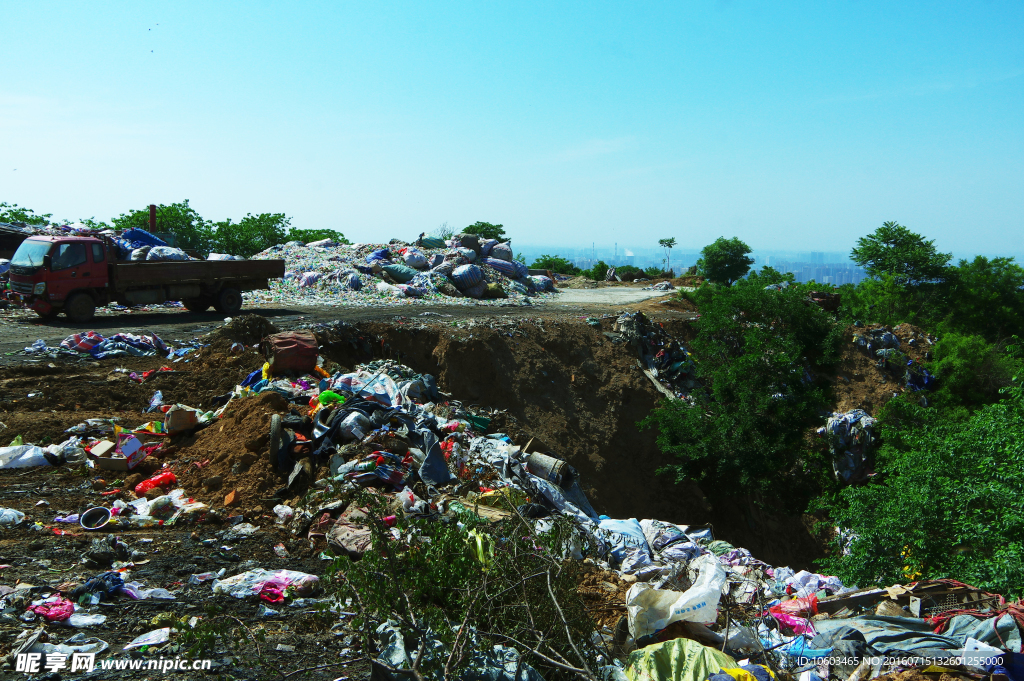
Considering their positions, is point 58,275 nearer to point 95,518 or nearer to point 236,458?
point 236,458

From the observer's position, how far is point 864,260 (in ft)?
87.2

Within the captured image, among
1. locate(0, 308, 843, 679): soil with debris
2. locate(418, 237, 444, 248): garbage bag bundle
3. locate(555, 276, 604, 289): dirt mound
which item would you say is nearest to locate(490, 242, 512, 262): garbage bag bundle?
locate(418, 237, 444, 248): garbage bag bundle

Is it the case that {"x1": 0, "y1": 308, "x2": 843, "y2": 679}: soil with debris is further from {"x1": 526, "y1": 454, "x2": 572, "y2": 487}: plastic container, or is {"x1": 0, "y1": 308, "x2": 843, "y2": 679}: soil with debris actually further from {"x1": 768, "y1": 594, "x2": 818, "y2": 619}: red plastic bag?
{"x1": 768, "y1": 594, "x2": 818, "y2": 619}: red plastic bag

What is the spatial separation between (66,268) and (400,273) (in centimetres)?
839

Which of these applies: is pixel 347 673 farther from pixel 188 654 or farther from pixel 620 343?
pixel 620 343

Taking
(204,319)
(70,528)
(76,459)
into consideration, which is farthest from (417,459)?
(204,319)

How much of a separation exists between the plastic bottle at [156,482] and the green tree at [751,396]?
8714 mm

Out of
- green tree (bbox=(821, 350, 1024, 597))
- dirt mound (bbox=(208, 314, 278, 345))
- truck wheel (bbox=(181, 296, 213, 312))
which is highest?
truck wheel (bbox=(181, 296, 213, 312))

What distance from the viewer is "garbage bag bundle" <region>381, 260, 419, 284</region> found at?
17.8 metres

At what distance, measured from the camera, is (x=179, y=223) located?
26500 mm

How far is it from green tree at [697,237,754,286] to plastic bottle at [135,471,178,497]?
1071 inches

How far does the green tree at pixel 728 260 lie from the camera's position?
1165 inches

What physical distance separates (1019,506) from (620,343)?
8475 millimetres

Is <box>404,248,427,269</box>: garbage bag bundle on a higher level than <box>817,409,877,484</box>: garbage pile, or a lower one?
higher
